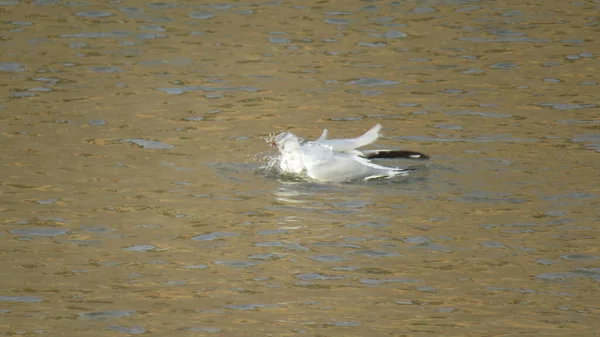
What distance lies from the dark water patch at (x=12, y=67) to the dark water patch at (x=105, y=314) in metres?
6.85

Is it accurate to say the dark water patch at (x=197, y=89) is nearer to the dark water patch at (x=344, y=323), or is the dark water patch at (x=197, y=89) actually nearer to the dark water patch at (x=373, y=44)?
the dark water patch at (x=373, y=44)

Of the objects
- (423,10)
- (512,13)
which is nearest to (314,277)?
(423,10)

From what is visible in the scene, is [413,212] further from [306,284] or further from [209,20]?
[209,20]

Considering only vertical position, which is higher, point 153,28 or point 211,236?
point 153,28

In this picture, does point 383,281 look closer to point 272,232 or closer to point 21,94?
point 272,232

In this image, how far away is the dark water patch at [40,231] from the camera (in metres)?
8.48

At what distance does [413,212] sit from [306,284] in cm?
162

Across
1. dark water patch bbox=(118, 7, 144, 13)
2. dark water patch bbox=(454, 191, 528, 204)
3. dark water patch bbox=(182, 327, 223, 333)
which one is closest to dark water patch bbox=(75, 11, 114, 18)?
dark water patch bbox=(118, 7, 144, 13)

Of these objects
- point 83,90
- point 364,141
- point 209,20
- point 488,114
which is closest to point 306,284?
point 364,141

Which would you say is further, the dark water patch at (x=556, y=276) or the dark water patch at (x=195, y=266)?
the dark water patch at (x=195, y=266)

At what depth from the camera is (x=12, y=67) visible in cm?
1351

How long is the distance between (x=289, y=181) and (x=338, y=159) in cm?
45

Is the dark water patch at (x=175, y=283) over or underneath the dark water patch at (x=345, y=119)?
over

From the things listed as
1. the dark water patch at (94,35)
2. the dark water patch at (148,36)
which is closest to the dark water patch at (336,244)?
the dark water patch at (148,36)
